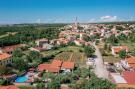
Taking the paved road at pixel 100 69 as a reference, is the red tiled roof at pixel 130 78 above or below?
above

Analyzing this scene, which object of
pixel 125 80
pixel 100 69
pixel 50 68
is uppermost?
pixel 50 68

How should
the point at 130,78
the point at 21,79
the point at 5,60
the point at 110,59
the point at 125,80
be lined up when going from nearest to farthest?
the point at 125,80, the point at 130,78, the point at 21,79, the point at 5,60, the point at 110,59

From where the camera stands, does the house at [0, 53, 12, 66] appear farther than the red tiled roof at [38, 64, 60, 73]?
Yes

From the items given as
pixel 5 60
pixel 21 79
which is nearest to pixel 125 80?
pixel 21 79

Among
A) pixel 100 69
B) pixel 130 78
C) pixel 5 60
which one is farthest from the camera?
pixel 5 60

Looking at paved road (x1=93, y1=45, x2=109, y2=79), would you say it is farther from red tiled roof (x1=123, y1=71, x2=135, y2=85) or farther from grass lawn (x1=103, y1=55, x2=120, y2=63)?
red tiled roof (x1=123, y1=71, x2=135, y2=85)

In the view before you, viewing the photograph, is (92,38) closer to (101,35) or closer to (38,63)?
(101,35)

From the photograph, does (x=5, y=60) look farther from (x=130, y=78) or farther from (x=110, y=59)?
(x=130, y=78)

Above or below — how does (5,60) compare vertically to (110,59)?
above

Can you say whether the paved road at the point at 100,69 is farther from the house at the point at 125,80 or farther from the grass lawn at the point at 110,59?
the house at the point at 125,80

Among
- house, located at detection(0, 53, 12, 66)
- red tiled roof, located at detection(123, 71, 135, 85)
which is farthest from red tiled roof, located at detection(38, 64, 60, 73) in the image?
red tiled roof, located at detection(123, 71, 135, 85)

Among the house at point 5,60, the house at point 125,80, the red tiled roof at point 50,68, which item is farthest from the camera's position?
the house at point 5,60

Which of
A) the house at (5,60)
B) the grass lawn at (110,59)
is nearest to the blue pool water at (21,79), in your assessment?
the house at (5,60)
